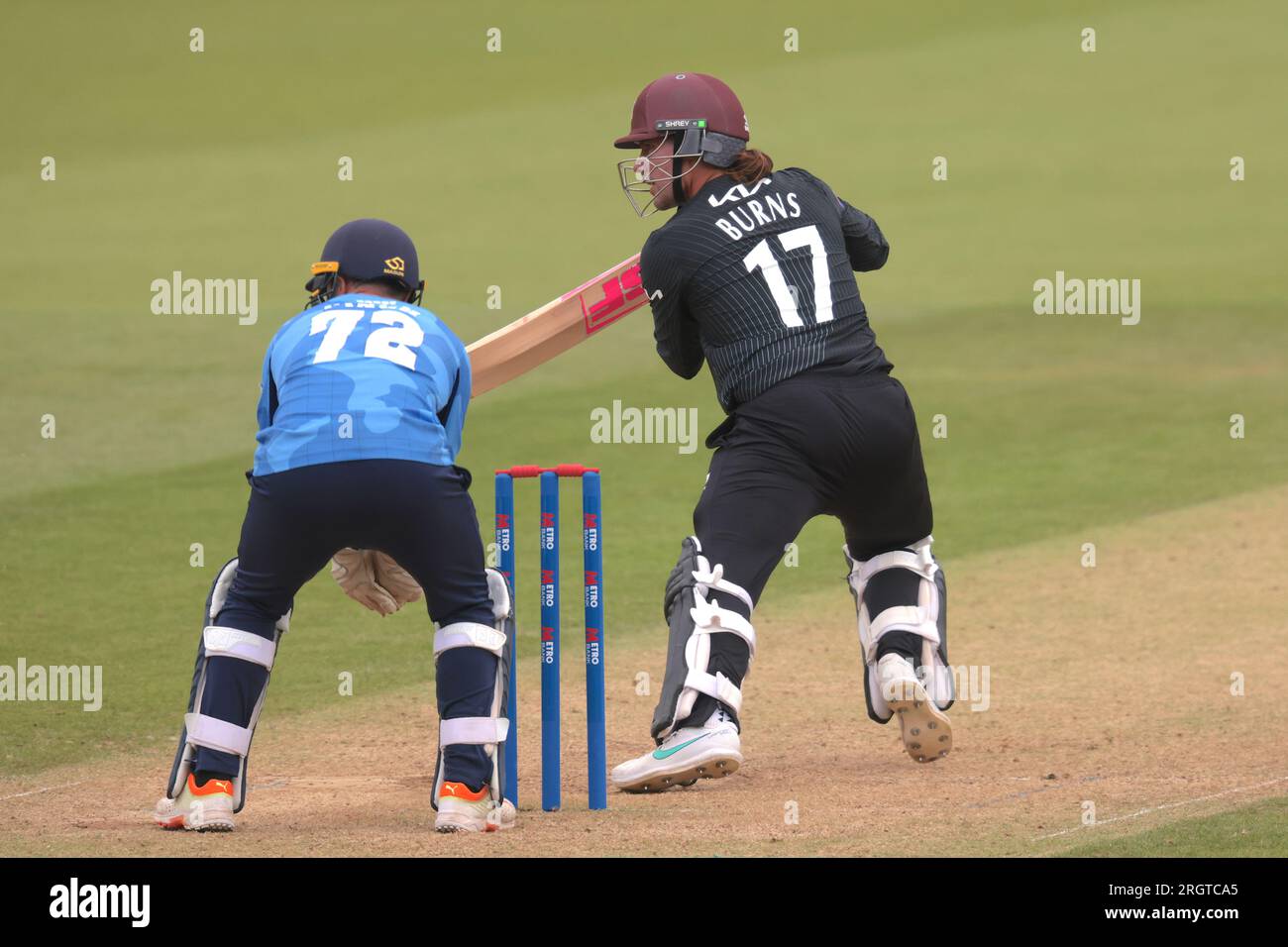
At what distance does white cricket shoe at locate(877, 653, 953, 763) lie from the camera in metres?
6.09

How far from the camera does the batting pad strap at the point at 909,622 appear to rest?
621 centimetres

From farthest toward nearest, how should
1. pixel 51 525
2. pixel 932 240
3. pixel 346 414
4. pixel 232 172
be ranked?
pixel 232 172, pixel 932 240, pixel 51 525, pixel 346 414

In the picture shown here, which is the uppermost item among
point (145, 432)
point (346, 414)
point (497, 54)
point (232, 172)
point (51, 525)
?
point (497, 54)

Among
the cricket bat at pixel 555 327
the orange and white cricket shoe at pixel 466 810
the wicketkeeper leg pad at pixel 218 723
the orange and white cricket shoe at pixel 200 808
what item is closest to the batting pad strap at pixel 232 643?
the wicketkeeper leg pad at pixel 218 723

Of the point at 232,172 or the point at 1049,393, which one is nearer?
the point at 1049,393

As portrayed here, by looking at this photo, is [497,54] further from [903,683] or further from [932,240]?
[903,683]

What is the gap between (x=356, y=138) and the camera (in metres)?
25.8

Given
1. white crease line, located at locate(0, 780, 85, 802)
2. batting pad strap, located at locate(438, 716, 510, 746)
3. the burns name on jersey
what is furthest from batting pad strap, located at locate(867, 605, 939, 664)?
white crease line, located at locate(0, 780, 85, 802)

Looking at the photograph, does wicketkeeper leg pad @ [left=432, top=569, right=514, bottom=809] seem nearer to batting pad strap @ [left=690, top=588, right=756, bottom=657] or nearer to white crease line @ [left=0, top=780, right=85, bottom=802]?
batting pad strap @ [left=690, top=588, right=756, bottom=657]

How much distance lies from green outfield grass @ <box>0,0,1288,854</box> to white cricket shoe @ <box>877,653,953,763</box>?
3.51 ft

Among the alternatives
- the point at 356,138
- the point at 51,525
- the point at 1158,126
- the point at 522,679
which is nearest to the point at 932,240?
the point at 1158,126

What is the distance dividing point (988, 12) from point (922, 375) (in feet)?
49.3

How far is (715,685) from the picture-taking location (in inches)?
217

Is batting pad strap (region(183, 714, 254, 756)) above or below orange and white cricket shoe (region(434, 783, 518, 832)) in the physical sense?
above
